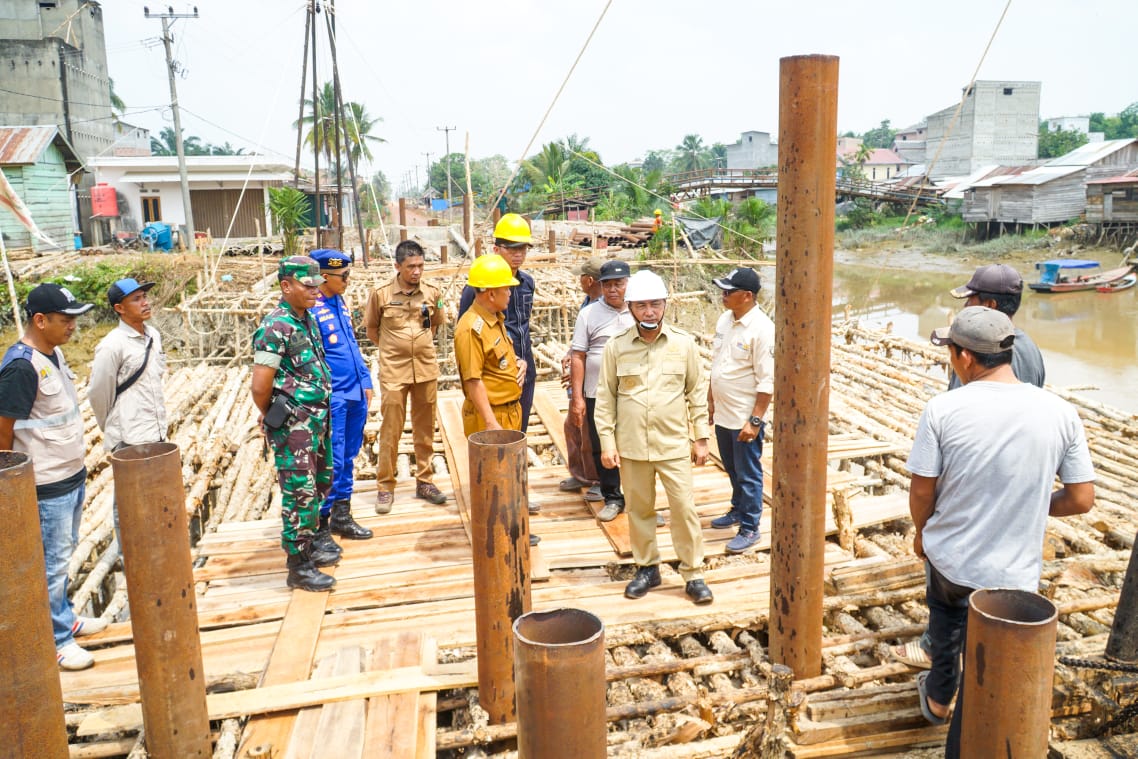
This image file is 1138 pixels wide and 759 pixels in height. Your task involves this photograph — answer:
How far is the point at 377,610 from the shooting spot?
400 cm

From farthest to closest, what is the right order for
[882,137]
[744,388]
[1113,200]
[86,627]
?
1. [882,137]
2. [1113,200]
3. [744,388]
4. [86,627]

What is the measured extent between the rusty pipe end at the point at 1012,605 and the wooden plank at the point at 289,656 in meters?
2.39

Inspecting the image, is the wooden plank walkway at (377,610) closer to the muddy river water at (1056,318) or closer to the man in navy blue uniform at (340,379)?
the man in navy blue uniform at (340,379)

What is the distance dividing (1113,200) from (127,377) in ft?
115

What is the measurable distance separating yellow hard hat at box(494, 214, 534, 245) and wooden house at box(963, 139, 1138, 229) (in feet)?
110

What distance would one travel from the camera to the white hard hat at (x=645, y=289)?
3.84 metres

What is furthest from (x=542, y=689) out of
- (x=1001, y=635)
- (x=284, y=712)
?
(x=284, y=712)

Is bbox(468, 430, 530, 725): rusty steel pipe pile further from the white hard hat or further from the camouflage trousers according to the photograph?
the camouflage trousers

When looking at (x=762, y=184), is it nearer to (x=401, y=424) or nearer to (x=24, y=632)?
(x=401, y=424)

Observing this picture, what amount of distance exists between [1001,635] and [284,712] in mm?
2499

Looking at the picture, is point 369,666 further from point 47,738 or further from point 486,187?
point 486,187

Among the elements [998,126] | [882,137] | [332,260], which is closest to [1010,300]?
[332,260]

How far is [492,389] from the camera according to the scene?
15.3ft

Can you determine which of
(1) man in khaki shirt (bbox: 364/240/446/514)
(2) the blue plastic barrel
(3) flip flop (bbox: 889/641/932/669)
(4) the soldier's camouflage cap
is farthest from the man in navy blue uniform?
(2) the blue plastic barrel
